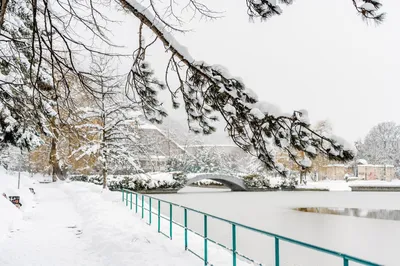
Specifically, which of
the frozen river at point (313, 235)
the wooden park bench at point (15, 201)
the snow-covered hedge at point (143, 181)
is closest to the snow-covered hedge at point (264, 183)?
the snow-covered hedge at point (143, 181)

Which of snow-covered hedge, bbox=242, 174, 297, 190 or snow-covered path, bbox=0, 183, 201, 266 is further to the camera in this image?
snow-covered hedge, bbox=242, 174, 297, 190

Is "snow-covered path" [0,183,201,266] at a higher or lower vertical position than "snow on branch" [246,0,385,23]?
lower

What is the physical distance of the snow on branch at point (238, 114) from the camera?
4.27 meters

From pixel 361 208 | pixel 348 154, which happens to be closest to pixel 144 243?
pixel 348 154

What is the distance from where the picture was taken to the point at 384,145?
2616 inches

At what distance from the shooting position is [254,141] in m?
4.65

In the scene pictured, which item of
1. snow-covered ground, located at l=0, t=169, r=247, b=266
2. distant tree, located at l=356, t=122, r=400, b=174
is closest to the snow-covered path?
snow-covered ground, located at l=0, t=169, r=247, b=266

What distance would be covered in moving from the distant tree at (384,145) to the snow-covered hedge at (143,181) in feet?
123

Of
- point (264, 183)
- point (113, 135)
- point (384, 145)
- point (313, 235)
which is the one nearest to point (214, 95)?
point (313, 235)

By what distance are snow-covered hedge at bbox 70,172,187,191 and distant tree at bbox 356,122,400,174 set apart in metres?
37.5

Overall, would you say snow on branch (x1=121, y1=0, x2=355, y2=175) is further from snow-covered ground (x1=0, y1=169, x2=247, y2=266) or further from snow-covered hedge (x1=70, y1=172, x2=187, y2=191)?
snow-covered hedge (x1=70, y1=172, x2=187, y2=191)

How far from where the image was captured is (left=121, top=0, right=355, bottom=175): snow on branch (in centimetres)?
427

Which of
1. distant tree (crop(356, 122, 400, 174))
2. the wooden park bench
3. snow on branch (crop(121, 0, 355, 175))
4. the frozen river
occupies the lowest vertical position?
the frozen river

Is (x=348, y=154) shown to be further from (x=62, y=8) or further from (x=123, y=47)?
(x=62, y=8)
